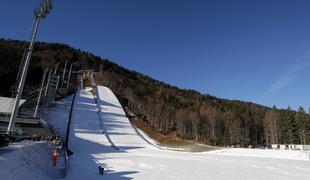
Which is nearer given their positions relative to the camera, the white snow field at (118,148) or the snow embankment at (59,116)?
the white snow field at (118,148)

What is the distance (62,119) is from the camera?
3712 cm

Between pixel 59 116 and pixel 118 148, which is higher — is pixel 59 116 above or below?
above

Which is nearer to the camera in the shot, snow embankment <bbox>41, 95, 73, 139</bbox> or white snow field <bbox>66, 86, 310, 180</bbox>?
white snow field <bbox>66, 86, 310, 180</bbox>

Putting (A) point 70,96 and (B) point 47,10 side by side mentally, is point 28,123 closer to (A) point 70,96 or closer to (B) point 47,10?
(B) point 47,10

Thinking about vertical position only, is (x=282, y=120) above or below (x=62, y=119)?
above

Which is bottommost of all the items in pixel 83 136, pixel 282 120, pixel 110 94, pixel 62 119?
pixel 83 136

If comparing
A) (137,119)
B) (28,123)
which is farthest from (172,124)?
(28,123)

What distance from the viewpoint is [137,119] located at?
50.7 meters

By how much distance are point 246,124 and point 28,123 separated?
53651 millimetres

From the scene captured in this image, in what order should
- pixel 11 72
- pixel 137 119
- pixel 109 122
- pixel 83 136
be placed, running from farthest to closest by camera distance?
pixel 137 119 → pixel 11 72 → pixel 109 122 → pixel 83 136

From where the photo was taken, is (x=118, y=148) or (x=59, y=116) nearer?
(x=118, y=148)

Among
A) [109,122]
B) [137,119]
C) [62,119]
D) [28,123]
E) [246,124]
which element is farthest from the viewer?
[246,124]

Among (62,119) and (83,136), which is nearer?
(83,136)

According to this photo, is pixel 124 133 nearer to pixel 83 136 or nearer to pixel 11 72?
pixel 83 136
